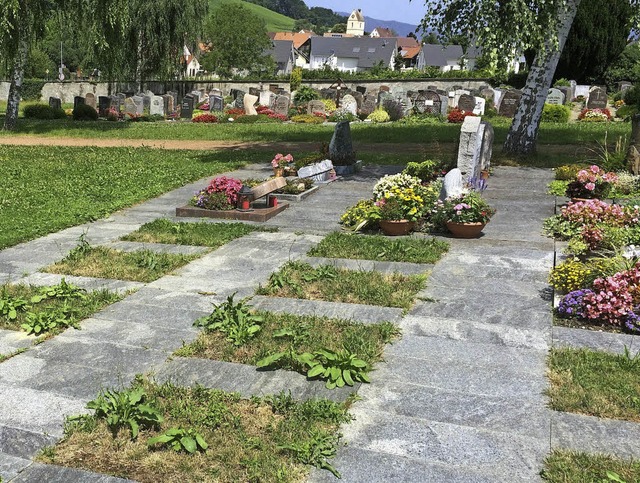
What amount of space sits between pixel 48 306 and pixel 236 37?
62909mm

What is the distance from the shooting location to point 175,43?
37281mm

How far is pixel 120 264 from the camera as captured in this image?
28.0 ft

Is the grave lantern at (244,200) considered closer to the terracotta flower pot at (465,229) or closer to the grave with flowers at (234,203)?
the grave with flowers at (234,203)

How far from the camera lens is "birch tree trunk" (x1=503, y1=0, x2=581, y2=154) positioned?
51.3 ft

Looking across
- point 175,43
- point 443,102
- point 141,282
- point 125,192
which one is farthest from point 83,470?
point 175,43

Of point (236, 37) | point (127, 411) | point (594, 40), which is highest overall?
point (236, 37)

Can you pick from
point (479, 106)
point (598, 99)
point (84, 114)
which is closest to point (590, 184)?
point (479, 106)

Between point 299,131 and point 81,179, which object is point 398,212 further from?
point 299,131

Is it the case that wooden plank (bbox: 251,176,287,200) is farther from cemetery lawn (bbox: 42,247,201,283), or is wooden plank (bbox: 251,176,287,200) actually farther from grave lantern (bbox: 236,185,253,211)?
cemetery lawn (bbox: 42,247,201,283)

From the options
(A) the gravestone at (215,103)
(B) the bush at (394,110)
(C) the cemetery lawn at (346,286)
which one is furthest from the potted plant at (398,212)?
(A) the gravestone at (215,103)

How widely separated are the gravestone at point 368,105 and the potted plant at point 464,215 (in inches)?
897

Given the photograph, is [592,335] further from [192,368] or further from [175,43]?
[175,43]

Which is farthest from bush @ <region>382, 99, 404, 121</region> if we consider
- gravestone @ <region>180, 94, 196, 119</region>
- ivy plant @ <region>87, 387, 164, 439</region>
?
ivy plant @ <region>87, 387, 164, 439</region>

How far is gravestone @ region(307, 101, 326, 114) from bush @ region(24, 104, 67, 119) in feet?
38.9
